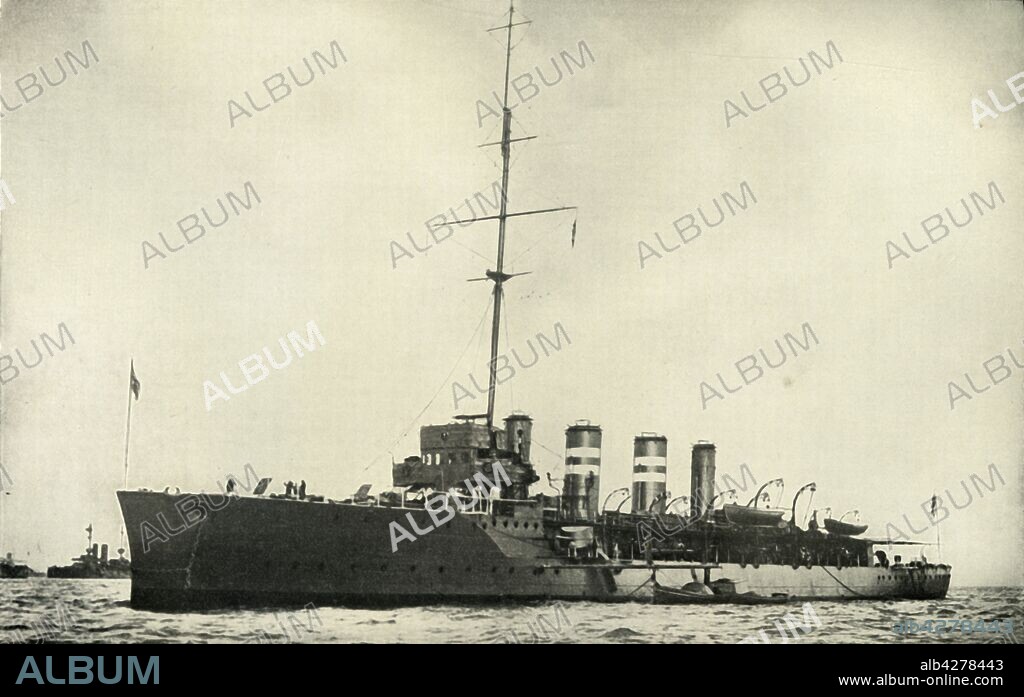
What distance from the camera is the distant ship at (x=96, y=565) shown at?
11369 millimetres

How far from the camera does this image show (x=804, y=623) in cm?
1484

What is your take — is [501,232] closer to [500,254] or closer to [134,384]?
[500,254]

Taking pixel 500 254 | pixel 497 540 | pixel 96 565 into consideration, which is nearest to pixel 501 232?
pixel 500 254

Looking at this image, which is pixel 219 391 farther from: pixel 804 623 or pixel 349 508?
pixel 804 623

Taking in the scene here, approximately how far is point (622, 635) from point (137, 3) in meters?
9.21

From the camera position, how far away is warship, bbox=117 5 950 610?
12.5m

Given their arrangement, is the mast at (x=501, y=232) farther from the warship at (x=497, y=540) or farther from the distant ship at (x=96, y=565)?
the distant ship at (x=96, y=565)

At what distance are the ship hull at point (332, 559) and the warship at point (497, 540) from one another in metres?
0.02

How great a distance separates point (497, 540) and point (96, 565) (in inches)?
216

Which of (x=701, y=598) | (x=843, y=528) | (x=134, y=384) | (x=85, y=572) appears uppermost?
(x=134, y=384)

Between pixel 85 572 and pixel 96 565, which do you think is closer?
pixel 85 572

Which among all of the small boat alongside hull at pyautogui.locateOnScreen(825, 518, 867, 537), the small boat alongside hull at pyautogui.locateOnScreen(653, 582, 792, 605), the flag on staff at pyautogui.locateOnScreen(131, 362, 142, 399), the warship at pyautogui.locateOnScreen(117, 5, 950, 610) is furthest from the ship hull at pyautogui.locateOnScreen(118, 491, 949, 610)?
the small boat alongside hull at pyautogui.locateOnScreen(825, 518, 867, 537)

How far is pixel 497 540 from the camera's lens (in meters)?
14.8
